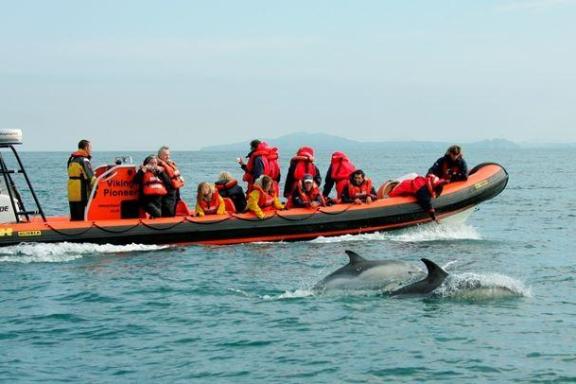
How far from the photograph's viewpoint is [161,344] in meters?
11.2

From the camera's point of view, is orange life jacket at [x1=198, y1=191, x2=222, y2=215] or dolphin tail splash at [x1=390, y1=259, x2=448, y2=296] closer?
dolphin tail splash at [x1=390, y1=259, x2=448, y2=296]

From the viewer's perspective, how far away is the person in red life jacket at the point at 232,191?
793 inches

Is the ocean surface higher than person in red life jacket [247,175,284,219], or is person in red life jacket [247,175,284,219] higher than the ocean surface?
Result: person in red life jacket [247,175,284,219]

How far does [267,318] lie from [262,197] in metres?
7.33

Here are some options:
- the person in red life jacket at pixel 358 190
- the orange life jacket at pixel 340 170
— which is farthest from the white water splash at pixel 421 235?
the orange life jacket at pixel 340 170

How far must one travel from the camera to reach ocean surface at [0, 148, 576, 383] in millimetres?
10133

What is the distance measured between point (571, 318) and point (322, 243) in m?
7.72

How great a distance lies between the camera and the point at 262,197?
19.5m

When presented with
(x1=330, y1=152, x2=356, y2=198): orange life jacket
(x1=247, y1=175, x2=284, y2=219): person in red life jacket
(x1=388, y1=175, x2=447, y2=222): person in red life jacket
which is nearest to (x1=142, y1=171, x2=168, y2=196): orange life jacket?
(x1=247, y1=175, x2=284, y2=219): person in red life jacket

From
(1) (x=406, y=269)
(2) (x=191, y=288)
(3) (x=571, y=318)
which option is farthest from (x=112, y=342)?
(3) (x=571, y=318)

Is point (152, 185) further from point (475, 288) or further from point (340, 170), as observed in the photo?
point (475, 288)

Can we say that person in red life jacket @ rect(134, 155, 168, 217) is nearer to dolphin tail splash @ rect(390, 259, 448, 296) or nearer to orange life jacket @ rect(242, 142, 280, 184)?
orange life jacket @ rect(242, 142, 280, 184)

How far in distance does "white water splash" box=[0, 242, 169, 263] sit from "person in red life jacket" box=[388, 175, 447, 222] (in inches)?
251

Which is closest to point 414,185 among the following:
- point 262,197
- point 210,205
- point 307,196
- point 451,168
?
point 451,168
